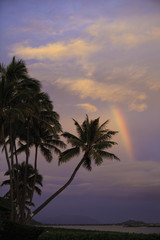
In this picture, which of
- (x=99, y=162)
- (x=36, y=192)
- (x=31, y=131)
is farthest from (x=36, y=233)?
(x=36, y=192)

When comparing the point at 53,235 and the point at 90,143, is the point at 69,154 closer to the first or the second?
the point at 90,143

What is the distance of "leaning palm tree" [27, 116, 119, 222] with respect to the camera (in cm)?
3228

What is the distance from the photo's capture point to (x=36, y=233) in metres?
18.0

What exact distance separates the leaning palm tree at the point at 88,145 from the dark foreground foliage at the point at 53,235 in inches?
541

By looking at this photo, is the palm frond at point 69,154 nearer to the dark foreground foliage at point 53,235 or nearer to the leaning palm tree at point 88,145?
the leaning palm tree at point 88,145

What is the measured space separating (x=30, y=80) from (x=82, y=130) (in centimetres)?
748

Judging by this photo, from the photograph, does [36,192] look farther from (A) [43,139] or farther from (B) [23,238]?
(B) [23,238]

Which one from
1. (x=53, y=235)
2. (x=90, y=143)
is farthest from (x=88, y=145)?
(x=53, y=235)

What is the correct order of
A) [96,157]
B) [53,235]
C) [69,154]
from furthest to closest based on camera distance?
[69,154]
[96,157]
[53,235]

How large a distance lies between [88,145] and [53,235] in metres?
15.9

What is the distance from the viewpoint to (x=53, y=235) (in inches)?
672

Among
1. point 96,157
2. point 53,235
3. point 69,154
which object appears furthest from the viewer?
point 69,154

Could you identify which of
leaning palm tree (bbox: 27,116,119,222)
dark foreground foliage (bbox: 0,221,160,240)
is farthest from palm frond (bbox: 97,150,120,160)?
dark foreground foliage (bbox: 0,221,160,240)

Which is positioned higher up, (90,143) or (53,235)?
(90,143)
